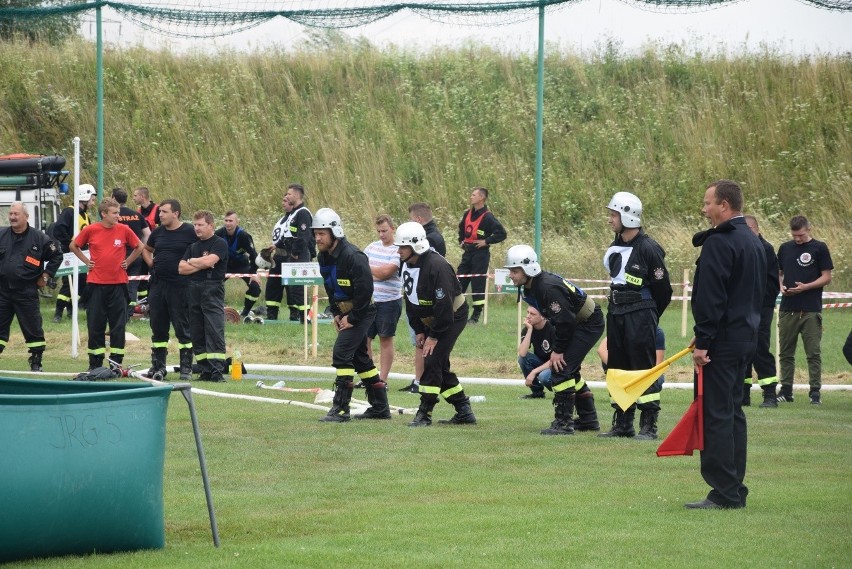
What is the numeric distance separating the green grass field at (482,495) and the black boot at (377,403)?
0.34 m

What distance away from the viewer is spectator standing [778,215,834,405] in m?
15.7

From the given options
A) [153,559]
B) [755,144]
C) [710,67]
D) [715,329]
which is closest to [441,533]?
[153,559]

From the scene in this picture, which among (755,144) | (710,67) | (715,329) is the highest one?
(710,67)

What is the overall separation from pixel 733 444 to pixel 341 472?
3229 mm

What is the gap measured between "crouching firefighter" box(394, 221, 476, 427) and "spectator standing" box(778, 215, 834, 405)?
192 inches

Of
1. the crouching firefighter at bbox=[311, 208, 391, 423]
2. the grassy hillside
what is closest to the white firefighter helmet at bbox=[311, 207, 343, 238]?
the crouching firefighter at bbox=[311, 208, 391, 423]

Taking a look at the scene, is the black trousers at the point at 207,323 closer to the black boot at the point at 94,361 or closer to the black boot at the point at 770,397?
the black boot at the point at 94,361

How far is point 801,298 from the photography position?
624 inches

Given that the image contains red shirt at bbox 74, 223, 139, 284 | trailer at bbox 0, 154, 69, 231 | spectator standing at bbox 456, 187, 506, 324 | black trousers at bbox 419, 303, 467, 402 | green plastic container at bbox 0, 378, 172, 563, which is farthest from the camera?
trailer at bbox 0, 154, 69, 231

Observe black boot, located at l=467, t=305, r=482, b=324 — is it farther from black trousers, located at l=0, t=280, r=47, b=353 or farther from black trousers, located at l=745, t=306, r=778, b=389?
black trousers, located at l=745, t=306, r=778, b=389

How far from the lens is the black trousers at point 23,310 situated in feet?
56.1

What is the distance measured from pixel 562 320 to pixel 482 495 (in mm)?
3443

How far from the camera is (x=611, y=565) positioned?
278 inches

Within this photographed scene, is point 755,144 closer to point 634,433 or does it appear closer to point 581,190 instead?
point 581,190
